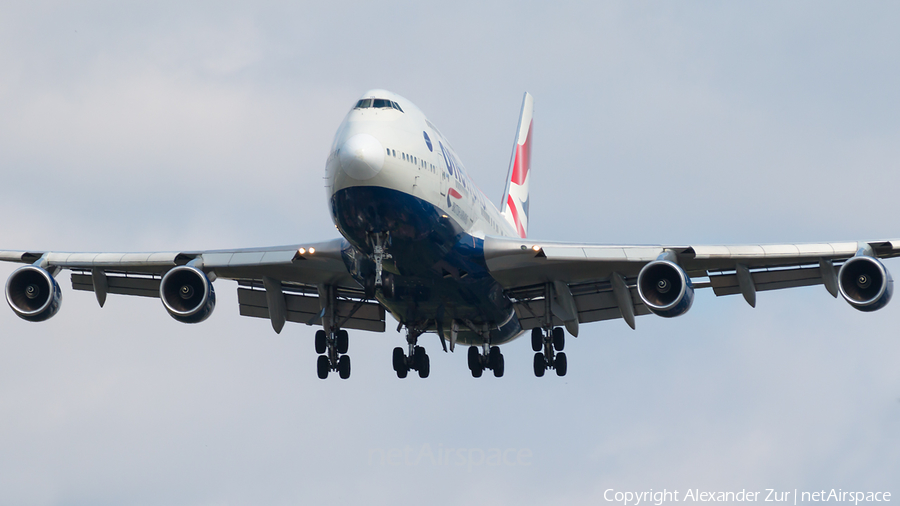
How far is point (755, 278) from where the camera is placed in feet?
108

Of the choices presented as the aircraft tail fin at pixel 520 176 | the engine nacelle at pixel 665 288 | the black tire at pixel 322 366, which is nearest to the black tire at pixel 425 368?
the black tire at pixel 322 366

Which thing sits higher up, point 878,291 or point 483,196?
point 483,196

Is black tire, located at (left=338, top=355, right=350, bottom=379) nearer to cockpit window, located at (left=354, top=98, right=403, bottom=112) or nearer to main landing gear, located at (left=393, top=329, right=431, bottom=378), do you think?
main landing gear, located at (left=393, top=329, right=431, bottom=378)

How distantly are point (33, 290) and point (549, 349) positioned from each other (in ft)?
50.4

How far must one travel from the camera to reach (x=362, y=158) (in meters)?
26.8

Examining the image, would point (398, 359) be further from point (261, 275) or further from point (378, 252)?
point (378, 252)

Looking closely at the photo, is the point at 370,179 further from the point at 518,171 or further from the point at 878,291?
the point at 518,171

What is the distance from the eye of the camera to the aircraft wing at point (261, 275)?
3275 cm

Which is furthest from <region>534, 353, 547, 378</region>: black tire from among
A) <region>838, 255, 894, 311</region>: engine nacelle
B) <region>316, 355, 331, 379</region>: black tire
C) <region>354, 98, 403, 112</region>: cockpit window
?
<region>354, 98, 403, 112</region>: cockpit window

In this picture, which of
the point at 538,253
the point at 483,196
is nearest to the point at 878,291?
the point at 538,253

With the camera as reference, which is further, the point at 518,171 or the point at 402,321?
the point at 518,171

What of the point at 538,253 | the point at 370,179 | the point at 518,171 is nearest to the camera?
the point at 370,179

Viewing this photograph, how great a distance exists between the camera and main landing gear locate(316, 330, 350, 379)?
35.6 m

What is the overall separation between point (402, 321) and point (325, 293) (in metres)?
2.50
